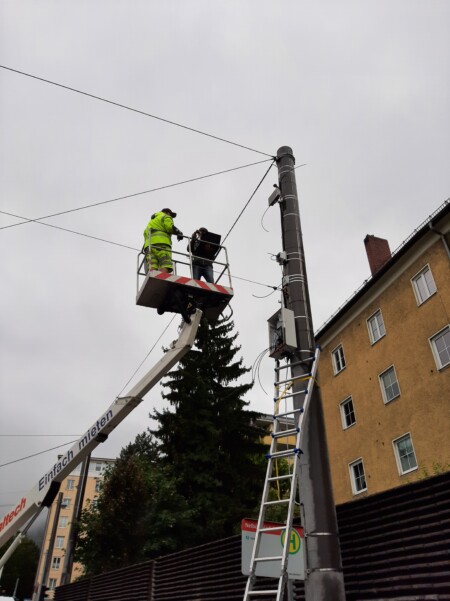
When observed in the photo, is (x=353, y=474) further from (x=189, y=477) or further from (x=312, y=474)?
(x=312, y=474)

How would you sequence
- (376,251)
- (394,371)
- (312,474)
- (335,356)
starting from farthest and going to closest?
(335,356) < (376,251) < (394,371) < (312,474)

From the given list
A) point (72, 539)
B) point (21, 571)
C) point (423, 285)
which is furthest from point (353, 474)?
point (21, 571)

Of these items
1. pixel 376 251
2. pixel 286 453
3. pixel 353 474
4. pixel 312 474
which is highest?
pixel 376 251

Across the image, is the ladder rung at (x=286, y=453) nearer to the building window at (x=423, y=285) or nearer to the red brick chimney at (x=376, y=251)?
the building window at (x=423, y=285)

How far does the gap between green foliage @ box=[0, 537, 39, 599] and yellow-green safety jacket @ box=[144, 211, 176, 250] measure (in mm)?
72889

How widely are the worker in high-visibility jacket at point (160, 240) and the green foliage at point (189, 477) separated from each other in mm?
13061

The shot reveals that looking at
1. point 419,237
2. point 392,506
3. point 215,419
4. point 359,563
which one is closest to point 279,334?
point 392,506

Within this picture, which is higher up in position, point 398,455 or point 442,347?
point 442,347

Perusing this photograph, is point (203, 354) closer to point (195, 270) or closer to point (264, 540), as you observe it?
point (195, 270)

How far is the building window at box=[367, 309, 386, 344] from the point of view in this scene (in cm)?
2014

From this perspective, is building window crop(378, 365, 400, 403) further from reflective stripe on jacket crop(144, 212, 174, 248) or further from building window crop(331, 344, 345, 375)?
reflective stripe on jacket crop(144, 212, 174, 248)

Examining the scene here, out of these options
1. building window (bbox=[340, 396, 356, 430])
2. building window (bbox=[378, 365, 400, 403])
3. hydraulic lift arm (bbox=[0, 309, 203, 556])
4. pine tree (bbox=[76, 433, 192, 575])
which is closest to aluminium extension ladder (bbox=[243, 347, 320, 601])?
hydraulic lift arm (bbox=[0, 309, 203, 556])

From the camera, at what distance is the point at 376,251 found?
2259 cm

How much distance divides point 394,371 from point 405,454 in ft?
10.5
